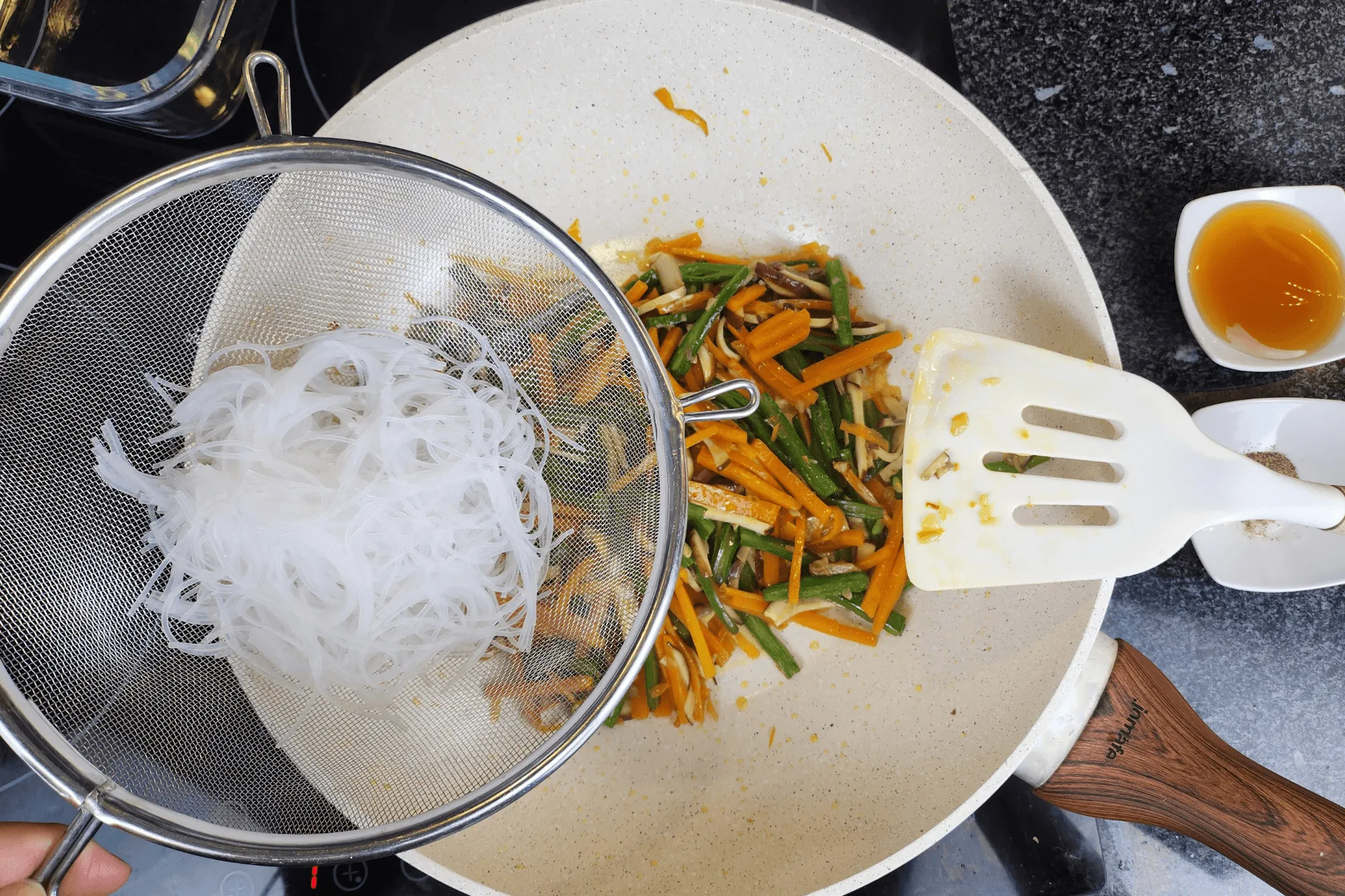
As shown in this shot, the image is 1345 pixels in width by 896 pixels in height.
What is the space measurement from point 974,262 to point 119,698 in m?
1.89

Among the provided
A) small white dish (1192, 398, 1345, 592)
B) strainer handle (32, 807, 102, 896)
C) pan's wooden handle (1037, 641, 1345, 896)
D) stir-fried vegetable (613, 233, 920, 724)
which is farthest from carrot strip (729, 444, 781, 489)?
strainer handle (32, 807, 102, 896)

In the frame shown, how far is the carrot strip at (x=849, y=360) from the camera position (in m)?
1.67

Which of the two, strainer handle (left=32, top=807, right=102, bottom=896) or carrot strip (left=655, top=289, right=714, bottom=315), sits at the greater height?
carrot strip (left=655, top=289, right=714, bottom=315)

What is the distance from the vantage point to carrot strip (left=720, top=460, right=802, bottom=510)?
163 centimetres

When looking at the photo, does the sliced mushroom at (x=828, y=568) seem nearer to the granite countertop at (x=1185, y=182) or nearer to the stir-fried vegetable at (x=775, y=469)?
the stir-fried vegetable at (x=775, y=469)

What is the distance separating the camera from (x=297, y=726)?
1521mm

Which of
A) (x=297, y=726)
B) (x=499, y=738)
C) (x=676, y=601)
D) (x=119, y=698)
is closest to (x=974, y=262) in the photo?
(x=676, y=601)

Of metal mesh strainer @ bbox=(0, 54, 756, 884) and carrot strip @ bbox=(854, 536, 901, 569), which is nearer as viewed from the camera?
metal mesh strainer @ bbox=(0, 54, 756, 884)

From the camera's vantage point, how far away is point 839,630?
1.67 metres

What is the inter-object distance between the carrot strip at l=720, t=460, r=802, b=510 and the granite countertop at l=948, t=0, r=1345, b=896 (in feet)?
2.80

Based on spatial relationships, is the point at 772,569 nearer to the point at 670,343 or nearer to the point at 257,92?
the point at 670,343

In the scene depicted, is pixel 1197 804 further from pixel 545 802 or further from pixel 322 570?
pixel 322 570

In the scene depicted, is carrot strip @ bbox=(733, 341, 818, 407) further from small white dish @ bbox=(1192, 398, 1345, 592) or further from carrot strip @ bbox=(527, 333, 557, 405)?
small white dish @ bbox=(1192, 398, 1345, 592)

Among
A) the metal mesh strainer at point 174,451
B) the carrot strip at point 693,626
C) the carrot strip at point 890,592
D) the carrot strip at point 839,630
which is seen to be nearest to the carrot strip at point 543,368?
the metal mesh strainer at point 174,451
